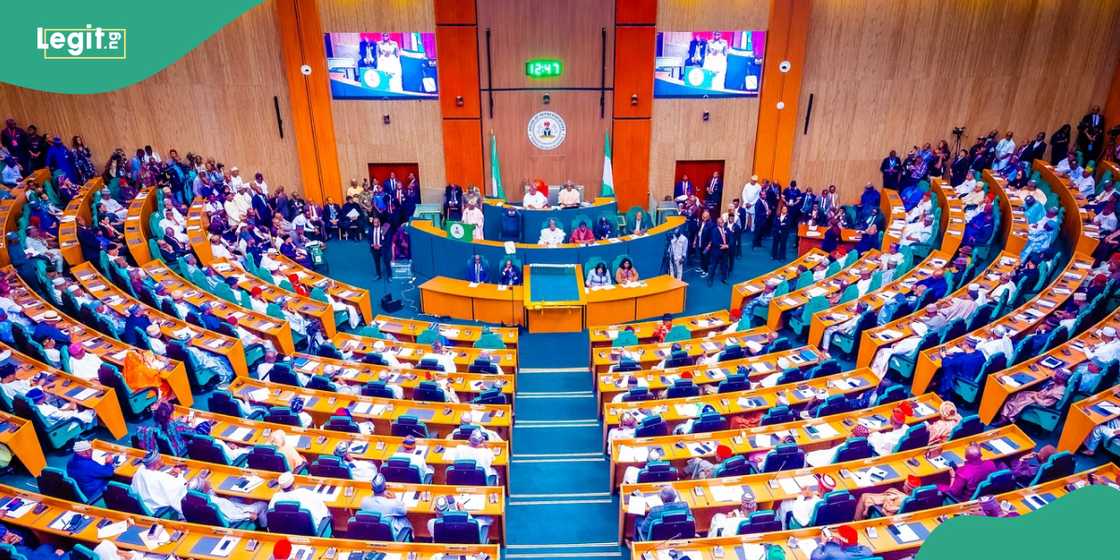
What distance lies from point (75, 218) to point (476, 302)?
9292 mm

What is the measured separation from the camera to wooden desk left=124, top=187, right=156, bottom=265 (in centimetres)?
1534

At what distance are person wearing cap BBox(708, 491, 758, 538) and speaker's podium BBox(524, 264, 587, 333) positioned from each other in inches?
276

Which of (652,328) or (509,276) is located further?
(509,276)

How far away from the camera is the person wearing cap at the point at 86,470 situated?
866 cm

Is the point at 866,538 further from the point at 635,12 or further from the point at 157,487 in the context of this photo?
the point at 635,12

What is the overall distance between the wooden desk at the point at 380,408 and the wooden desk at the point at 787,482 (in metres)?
2.51

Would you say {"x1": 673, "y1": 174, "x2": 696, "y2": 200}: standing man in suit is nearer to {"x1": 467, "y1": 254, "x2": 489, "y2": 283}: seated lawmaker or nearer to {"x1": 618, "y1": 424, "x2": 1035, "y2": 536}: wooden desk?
{"x1": 467, "y1": 254, "x2": 489, "y2": 283}: seated lawmaker

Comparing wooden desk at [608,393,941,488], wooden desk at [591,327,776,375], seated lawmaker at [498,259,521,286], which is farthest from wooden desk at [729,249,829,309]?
wooden desk at [608,393,941,488]

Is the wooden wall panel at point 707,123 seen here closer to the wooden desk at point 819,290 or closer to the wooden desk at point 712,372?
the wooden desk at point 819,290

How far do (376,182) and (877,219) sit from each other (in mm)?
14212

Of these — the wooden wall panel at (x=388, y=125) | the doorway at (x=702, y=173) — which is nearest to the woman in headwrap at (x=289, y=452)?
the wooden wall panel at (x=388, y=125)

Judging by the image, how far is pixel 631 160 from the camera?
21344mm

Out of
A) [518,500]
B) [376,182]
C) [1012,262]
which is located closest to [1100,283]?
[1012,262]

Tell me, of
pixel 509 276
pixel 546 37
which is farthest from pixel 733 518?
pixel 546 37
